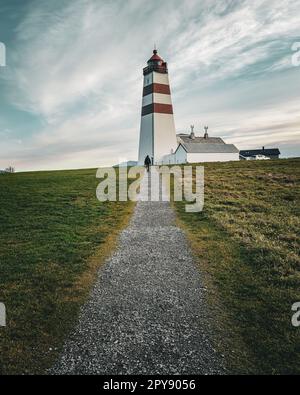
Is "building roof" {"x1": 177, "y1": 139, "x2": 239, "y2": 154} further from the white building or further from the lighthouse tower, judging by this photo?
the lighthouse tower

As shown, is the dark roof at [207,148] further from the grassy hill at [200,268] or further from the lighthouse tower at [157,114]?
the grassy hill at [200,268]

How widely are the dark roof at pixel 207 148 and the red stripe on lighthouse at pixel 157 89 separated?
12.1m

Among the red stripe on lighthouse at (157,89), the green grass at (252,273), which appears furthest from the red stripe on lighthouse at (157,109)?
the green grass at (252,273)

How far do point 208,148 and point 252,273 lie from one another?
214ft

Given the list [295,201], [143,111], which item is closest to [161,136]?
[143,111]

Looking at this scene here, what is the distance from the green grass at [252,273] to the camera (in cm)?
701

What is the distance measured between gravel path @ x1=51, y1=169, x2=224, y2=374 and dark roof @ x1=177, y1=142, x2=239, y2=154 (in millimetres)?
57885

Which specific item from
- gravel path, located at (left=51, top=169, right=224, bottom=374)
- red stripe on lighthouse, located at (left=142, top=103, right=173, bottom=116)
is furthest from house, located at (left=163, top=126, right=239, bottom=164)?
gravel path, located at (left=51, top=169, right=224, bottom=374)

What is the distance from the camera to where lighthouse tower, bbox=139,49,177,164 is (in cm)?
6019

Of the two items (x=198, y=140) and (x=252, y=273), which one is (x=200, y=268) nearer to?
(x=252, y=273)

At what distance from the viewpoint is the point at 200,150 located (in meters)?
71.2

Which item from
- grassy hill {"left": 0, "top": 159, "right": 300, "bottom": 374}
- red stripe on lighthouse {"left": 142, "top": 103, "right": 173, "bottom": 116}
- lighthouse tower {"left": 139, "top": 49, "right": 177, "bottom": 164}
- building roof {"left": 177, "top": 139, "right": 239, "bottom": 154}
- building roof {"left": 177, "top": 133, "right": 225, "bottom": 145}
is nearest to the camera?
grassy hill {"left": 0, "top": 159, "right": 300, "bottom": 374}

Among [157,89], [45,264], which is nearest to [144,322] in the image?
[45,264]

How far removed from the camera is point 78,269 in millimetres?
11391
